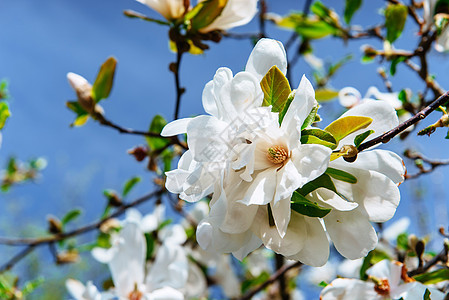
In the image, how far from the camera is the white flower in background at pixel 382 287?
19.6 inches

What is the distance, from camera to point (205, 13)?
62 cm

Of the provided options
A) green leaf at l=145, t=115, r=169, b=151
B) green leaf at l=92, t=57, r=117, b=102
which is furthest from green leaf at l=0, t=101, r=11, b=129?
green leaf at l=145, t=115, r=169, b=151

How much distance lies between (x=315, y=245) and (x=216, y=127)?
0.48 ft

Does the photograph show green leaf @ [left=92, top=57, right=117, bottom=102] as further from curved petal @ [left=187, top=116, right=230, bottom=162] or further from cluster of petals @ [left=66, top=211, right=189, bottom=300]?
curved petal @ [left=187, top=116, right=230, bottom=162]

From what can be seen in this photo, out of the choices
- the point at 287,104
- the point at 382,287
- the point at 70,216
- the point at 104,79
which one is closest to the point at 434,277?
the point at 382,287

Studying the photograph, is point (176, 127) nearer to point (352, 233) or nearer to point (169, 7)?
point (352, 233)

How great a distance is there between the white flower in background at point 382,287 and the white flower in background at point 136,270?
30cm

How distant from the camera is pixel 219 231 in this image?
0.37 m

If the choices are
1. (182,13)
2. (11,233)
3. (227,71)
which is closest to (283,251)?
(227,71)

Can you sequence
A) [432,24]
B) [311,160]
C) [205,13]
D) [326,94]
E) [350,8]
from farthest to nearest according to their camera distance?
[350,8]
[326,94]
[432,24]
[205,13]
[311,160]

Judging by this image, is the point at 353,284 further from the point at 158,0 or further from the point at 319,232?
the point at 158,0

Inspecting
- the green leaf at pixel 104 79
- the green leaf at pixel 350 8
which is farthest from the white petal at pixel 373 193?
the green leaf at pixel 350 8

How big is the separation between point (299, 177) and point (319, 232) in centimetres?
8

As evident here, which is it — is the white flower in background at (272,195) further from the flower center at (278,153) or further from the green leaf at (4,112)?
the green leaf at (4,112)
